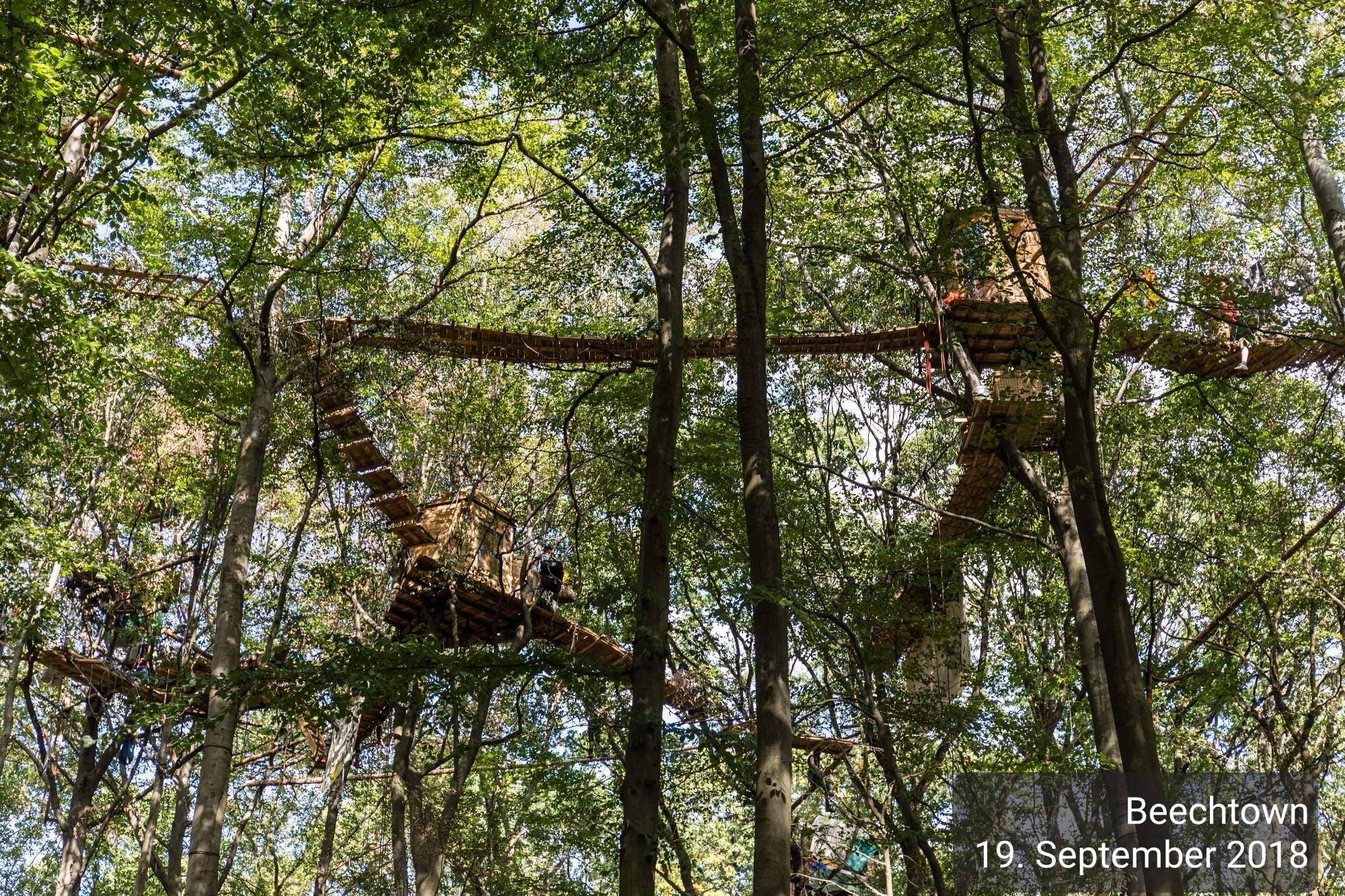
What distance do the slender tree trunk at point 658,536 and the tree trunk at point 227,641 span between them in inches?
104

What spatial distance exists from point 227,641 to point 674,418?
14.4 feet

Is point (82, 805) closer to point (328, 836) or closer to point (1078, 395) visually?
point (328, 836)

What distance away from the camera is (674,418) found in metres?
7.97

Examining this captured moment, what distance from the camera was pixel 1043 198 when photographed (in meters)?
8.12

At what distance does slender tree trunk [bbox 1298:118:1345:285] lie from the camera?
359 inches

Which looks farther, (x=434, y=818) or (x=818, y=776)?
(x=434, y=818)

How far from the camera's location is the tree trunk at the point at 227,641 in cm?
863

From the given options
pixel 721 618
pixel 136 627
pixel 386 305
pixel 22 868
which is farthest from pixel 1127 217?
pixel 22 868

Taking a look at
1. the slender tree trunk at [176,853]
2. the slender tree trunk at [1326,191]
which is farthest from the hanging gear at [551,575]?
the slender tree trunk at [1326,191]

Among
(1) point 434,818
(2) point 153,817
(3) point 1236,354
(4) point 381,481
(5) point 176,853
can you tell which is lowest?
(5) point 176,853

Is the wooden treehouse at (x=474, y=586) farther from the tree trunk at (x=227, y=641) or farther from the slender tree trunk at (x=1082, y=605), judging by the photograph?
the slender tree trunk at (x=1082, y=605)

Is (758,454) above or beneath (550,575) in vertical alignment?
beneath

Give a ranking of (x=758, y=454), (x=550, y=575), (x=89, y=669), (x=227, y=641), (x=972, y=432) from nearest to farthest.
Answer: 1. (x=758, y=454)
2. (x=227, y=641)
3. (x=972, y=432)
4. (x=550, y=575)
5. (x=89, y=669)

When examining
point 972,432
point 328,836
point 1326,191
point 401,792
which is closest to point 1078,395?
point 972,432
